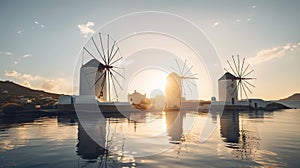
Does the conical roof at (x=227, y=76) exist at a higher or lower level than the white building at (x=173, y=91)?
higher

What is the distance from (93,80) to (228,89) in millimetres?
50614

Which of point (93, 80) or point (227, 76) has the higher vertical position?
point (227, 76)

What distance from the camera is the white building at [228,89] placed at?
81.4 m

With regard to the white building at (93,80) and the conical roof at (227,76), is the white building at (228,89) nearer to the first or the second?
the conical roof at (227,76)

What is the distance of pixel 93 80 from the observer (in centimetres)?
5994

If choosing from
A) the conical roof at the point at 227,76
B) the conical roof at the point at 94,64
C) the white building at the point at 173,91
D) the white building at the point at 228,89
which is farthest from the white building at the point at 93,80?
the conical roof at the point at 227,76

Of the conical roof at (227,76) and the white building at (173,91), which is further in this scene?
the white building at (173,91)

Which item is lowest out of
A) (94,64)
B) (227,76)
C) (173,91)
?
(173,91)

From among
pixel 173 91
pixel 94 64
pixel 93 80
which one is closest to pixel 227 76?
pixel 173 91

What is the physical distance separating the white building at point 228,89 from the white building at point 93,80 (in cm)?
4510

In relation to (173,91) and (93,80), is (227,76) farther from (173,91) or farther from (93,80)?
(93,80)

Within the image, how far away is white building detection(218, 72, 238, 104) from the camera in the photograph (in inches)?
3204

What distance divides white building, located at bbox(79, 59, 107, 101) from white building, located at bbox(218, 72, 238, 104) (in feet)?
148

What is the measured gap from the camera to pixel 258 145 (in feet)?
43.7
